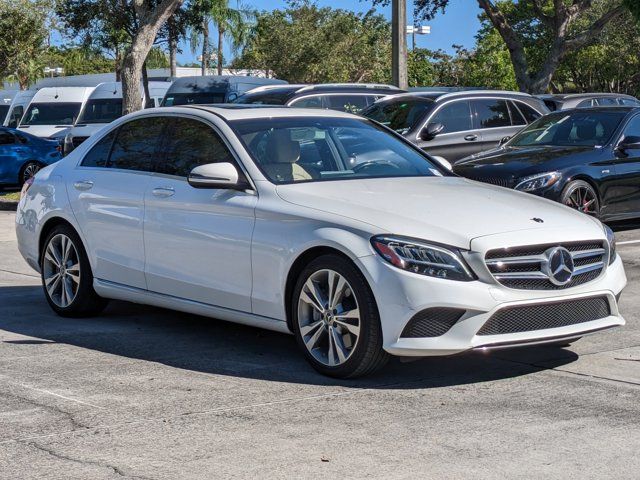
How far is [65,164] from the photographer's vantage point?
8.95 meters

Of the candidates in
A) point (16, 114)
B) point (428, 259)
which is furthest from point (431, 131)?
point (16, 114)

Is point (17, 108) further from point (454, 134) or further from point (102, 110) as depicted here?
point (454, 134)

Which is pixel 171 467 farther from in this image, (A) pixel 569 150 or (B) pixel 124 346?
(A) pixel 569 150

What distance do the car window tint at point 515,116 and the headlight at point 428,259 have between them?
1164cm

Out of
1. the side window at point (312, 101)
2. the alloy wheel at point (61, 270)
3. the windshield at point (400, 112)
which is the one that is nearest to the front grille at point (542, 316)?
the alloy wheel at point (61, 270)

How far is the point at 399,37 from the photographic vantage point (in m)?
22.6

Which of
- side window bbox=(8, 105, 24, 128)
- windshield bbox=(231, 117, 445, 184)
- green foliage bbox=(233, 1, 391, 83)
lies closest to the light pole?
windshield bbox=(231, 117, 445, 184)

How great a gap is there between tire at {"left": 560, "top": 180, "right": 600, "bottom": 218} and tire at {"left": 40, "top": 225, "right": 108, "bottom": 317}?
5912mm

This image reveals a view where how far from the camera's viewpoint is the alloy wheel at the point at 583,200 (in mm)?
12766

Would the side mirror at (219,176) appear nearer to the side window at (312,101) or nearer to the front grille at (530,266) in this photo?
the front grille at (530,266)

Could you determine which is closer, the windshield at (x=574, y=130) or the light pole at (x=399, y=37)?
the windshield at (x=574, y=130)

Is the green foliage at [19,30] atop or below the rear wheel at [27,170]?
atop

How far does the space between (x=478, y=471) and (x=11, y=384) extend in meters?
2.93

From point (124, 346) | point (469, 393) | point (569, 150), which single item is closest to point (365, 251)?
point (469, 393)
